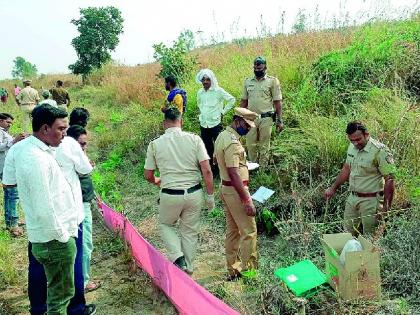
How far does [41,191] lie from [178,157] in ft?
4.77

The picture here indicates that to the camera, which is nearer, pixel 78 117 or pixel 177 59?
pixel 78 117

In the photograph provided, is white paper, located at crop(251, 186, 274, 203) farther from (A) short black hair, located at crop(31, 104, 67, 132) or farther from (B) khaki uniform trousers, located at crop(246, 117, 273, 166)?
(A) short black hair, located at crop(31, 104, 67, 132)

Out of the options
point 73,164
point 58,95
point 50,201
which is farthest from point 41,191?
point 58,95

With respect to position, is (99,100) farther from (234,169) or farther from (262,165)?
(234,169)

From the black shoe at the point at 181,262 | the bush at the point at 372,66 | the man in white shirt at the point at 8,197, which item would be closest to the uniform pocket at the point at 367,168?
the black shoe at the point at 181,262

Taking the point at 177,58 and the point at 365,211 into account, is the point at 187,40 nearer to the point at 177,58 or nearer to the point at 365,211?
the point at 177,58

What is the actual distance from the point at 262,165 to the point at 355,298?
320cm

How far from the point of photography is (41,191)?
2.60 metres

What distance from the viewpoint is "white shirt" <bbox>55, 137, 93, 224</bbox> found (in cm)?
334

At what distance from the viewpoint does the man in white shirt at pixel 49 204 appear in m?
2.62

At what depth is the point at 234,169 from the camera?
3.72m

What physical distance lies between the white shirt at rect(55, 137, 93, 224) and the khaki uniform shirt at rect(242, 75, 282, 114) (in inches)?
125

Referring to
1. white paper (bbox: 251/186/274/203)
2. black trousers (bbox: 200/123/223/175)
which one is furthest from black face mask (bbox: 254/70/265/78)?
white paper (bbox: 251/186/274/203)

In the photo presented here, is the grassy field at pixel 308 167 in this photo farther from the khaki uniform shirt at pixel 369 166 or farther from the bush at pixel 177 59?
the bush at pixel 177 59
